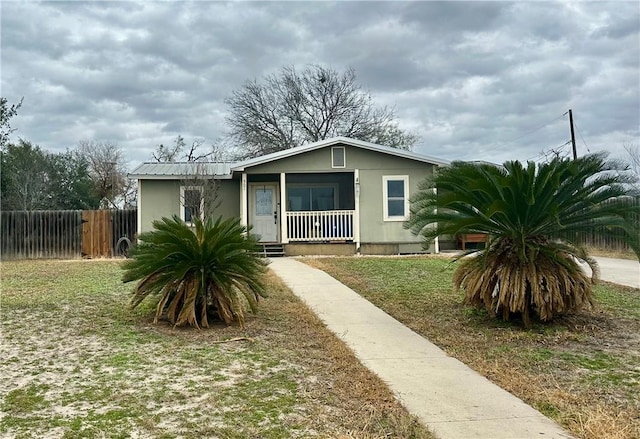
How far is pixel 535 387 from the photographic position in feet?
16.0

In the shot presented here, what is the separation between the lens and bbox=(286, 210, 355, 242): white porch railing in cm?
1788

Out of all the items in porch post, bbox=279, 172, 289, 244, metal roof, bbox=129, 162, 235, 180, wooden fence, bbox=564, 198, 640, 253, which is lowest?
wooden fence, bbox=564, 198, 640, 253

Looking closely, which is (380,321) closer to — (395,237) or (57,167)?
(395,237)

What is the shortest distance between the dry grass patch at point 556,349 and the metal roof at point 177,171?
352 inches

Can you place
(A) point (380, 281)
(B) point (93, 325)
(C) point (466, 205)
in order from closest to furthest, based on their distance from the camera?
(B) point (93, 325)
(C) point (466, 205)
(A) point (380, 281)

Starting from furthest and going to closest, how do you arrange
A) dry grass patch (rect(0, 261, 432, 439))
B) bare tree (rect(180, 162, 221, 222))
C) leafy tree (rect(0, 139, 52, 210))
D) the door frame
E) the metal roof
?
leafy tree (rect(0, 139, 52, 210)) < the door frame < the metal roof < bare tree (rect(180, 162, 221, 222)) < dry grass patch (rect(0, 261, 432, 439))

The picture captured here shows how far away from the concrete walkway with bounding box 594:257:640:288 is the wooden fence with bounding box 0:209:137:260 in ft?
47.5

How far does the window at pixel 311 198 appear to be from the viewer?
1930 cm

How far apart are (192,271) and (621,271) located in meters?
12.1

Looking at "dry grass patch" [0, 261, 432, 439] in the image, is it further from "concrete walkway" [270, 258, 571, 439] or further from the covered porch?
the covered porch

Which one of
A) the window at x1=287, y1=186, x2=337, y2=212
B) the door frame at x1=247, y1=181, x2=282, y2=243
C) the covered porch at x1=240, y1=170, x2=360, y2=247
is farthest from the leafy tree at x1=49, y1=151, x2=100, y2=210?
the window at x1=287, y1=186, x2=337, y2=212

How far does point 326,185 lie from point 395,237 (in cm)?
324

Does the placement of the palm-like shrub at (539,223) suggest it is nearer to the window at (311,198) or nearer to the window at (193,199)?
the window at (193,199)

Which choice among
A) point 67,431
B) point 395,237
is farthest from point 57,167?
point 67,431
